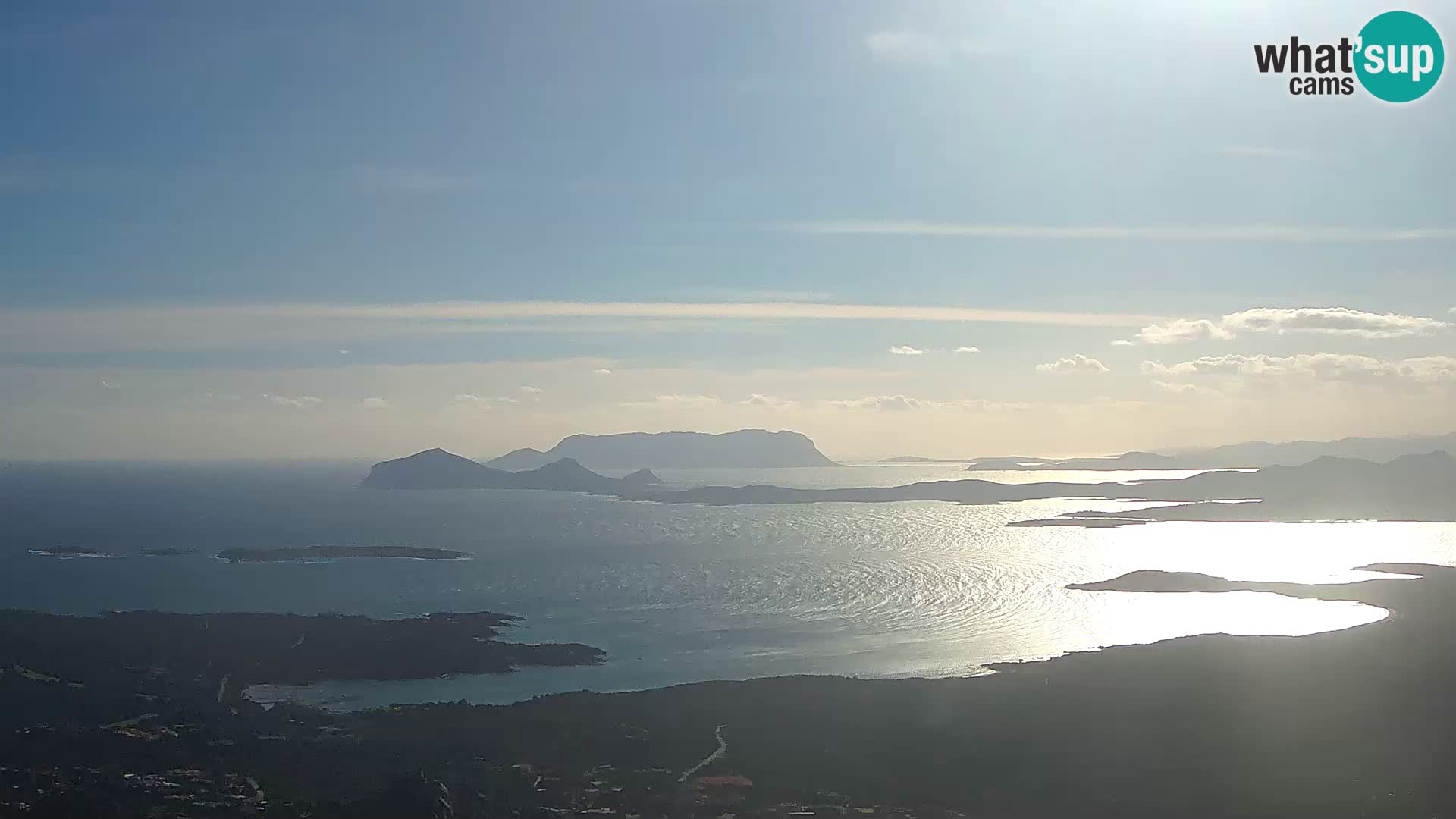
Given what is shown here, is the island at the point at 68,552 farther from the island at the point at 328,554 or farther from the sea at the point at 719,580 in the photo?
the island at the point at 328,554

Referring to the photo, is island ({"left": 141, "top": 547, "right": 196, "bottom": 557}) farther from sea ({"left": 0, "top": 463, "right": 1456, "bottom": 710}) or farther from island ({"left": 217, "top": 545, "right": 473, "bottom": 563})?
island ({"left": 217, "top": 545, "right": 473, "bottom": 563})

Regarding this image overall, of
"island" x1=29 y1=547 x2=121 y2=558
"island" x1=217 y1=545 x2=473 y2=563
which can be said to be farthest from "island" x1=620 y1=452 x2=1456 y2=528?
"island" x1=29 y1=547 x2=121 y2=558

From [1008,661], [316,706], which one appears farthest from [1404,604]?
[316,706]

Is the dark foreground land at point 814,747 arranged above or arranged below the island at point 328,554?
below

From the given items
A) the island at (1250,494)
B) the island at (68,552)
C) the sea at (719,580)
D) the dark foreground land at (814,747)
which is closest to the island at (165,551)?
the sea at (719,580)

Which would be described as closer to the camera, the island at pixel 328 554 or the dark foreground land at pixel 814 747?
the dark foreground land at pixel 814 747

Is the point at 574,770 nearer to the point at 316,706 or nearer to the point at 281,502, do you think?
the point at 316,706

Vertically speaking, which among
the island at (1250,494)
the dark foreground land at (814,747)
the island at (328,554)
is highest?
the island at (1250,494)
